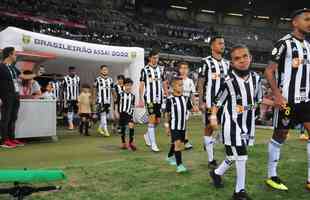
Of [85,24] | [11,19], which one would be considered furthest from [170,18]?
[11,19]

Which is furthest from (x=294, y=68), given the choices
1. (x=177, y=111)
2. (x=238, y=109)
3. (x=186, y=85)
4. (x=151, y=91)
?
(x=186, y=85)

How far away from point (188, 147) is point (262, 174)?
9.85 ft

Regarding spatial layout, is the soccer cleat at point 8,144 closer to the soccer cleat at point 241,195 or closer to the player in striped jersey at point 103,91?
the player in striped jersey at point 103,91

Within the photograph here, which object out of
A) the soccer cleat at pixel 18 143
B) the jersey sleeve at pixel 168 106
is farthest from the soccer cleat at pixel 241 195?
the soccer cleat at pixel 18 143

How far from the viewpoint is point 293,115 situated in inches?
202

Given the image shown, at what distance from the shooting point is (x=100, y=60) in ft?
48.6

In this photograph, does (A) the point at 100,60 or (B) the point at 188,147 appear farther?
(A) the point at 100,60

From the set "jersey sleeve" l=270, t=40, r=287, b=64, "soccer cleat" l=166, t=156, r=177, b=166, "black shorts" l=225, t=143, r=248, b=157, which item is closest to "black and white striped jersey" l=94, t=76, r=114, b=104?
"soccer cleat" l=166, t=156, r=177, b=166

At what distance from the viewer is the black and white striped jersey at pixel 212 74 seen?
648cm

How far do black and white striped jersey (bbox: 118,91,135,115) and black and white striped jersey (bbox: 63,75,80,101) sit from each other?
14.4 ft

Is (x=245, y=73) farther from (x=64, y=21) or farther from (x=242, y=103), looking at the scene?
(x=64, y=21)

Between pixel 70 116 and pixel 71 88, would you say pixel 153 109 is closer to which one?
pixel 71 88

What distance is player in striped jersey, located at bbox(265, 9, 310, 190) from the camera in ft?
16.7

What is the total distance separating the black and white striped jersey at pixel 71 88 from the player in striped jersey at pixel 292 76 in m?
9.47
